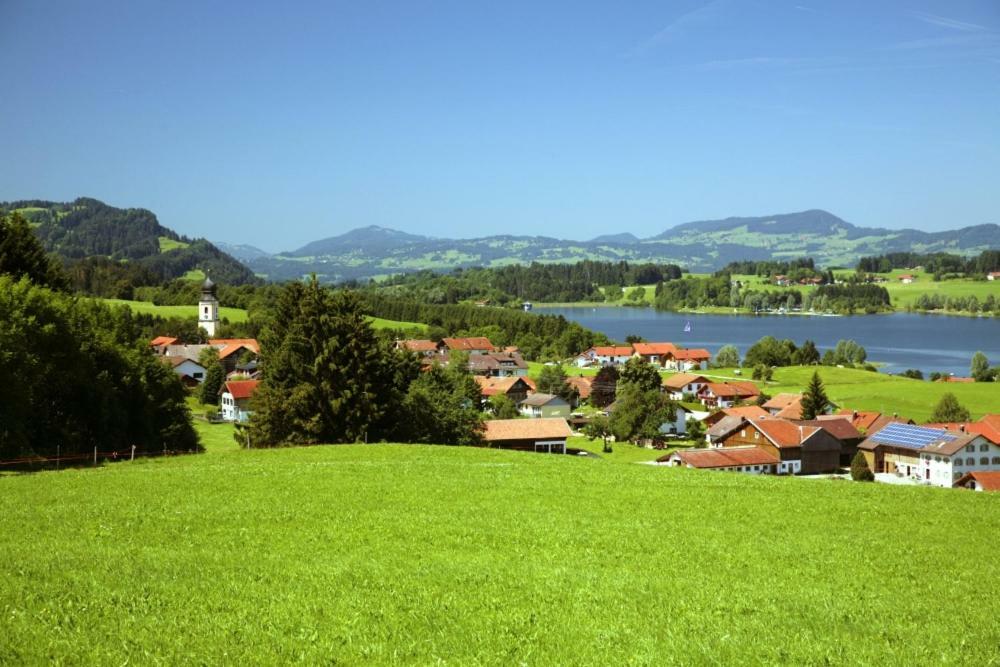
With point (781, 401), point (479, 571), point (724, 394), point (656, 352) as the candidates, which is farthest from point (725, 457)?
point (656, 352)

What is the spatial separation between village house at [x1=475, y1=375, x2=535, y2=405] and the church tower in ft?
151

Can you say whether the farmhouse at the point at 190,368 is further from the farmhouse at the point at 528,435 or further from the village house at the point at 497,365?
the farmhouse at the point at 528,435

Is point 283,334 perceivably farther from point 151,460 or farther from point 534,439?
point 534,439

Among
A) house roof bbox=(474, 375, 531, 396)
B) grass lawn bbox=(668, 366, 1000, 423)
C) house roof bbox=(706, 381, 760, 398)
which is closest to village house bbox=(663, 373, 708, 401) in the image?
house roof bbox=(706, 381, 760, 398)

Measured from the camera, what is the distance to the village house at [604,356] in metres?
115

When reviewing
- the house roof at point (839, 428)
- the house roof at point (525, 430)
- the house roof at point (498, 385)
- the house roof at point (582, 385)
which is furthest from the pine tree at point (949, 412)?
the house roof at point (498, 385)

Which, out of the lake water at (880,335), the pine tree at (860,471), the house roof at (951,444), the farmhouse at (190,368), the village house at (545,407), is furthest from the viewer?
the lake water at (880,335)

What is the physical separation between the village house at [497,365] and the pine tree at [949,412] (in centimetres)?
4850

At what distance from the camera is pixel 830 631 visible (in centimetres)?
898

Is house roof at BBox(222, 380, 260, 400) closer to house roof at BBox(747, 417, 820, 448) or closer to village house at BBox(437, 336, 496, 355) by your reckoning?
house roof at BBox(747, 417, 820, 448)

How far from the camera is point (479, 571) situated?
10.9 metres

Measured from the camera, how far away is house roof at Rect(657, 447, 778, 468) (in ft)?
144

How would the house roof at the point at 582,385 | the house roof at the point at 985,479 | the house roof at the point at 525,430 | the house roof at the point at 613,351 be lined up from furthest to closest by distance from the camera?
1. the house roof at the point at 613,351
2. the house roof at the point at 582,385
3. the house roof at the point at 525,430
4. the house roof at the point at 985,479

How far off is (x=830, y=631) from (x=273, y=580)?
640 cm
